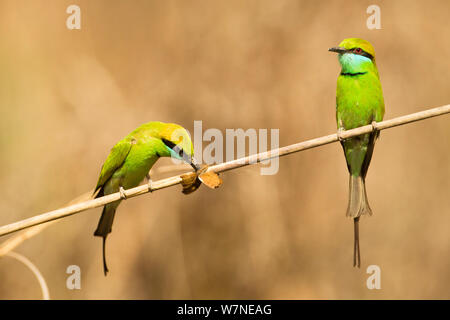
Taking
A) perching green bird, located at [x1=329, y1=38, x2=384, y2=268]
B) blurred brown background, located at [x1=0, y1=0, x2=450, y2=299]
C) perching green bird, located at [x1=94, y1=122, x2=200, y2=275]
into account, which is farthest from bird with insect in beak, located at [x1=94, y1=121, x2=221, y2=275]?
perching green bird, located at [x1=329, y1=38, x2=384, y2=268]

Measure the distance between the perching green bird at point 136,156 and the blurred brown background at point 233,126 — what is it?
0.55 metres

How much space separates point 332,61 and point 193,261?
1983 millimetres

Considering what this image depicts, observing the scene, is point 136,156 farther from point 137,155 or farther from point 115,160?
point 115,160

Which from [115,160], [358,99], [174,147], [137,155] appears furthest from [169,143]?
[358,99]

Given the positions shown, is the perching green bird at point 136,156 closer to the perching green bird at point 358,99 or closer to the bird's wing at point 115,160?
the bird's wing at point 115,160

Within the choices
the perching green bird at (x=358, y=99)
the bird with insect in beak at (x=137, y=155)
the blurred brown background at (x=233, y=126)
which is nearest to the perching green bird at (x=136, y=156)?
the bird with insect in beak at (x=137, y=155)

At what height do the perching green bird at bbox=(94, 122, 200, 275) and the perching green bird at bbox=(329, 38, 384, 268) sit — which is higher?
the perching green bird at bbox=(329, 38, 384, 268)

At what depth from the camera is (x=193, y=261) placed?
4.51 meters

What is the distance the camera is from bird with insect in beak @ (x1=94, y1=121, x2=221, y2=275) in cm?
337

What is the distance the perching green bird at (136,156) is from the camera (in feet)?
11.2

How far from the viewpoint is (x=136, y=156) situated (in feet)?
12.0

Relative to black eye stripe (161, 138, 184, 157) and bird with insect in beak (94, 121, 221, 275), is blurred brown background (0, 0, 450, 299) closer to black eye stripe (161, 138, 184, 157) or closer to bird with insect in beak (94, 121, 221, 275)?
bird with insect in beak (94, 121, 221, 275)

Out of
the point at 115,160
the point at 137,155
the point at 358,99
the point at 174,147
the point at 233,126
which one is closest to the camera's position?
the point at 174,147

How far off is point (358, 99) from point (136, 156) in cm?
156
